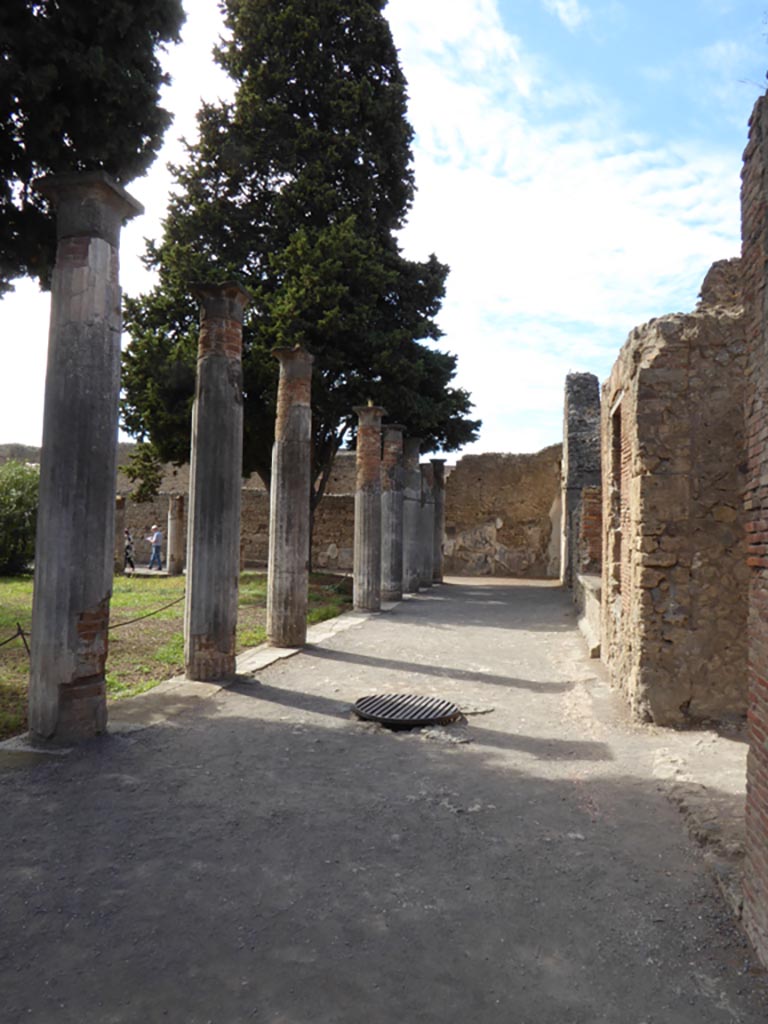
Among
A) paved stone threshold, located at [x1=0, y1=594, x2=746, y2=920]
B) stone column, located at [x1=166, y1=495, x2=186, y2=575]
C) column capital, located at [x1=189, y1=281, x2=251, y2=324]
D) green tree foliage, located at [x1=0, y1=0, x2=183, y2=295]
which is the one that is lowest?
paved stone threshold, located at [x1=0, y1=594, x2=746, y2=920]

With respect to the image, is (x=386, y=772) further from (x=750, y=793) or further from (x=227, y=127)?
(x=227, y=127)

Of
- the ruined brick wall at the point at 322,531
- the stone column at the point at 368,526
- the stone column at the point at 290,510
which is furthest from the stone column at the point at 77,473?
the ruined brick wall at the point at 322,531

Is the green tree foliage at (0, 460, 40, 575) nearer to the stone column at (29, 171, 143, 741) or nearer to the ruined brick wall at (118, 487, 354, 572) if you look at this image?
the ruined brick wall at (118, 487, 354, 572)

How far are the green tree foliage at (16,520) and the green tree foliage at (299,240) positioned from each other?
2918mm

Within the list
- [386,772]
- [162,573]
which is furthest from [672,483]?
[162,573]

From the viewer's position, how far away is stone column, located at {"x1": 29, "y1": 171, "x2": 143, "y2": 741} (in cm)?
516

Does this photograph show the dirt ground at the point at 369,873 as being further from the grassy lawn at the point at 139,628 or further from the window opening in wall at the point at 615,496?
the window opening in wall at the point at 615,496

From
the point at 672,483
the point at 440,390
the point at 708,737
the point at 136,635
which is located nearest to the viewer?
the point at 708,737

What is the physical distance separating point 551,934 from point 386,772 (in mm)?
2125

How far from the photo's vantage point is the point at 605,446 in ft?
27.8

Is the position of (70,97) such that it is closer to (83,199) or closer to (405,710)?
(83,199)

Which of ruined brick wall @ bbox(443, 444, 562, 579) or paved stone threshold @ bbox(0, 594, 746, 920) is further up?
ruined brick wall @ bbox(443, 444, 562, 579)

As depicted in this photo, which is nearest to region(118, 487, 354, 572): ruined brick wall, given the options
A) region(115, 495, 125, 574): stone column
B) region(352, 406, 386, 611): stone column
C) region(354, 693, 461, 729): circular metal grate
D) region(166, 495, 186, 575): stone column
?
region(115, 495, 125, 574): stone column

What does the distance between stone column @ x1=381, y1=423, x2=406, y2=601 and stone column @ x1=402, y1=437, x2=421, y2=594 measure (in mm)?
1542
